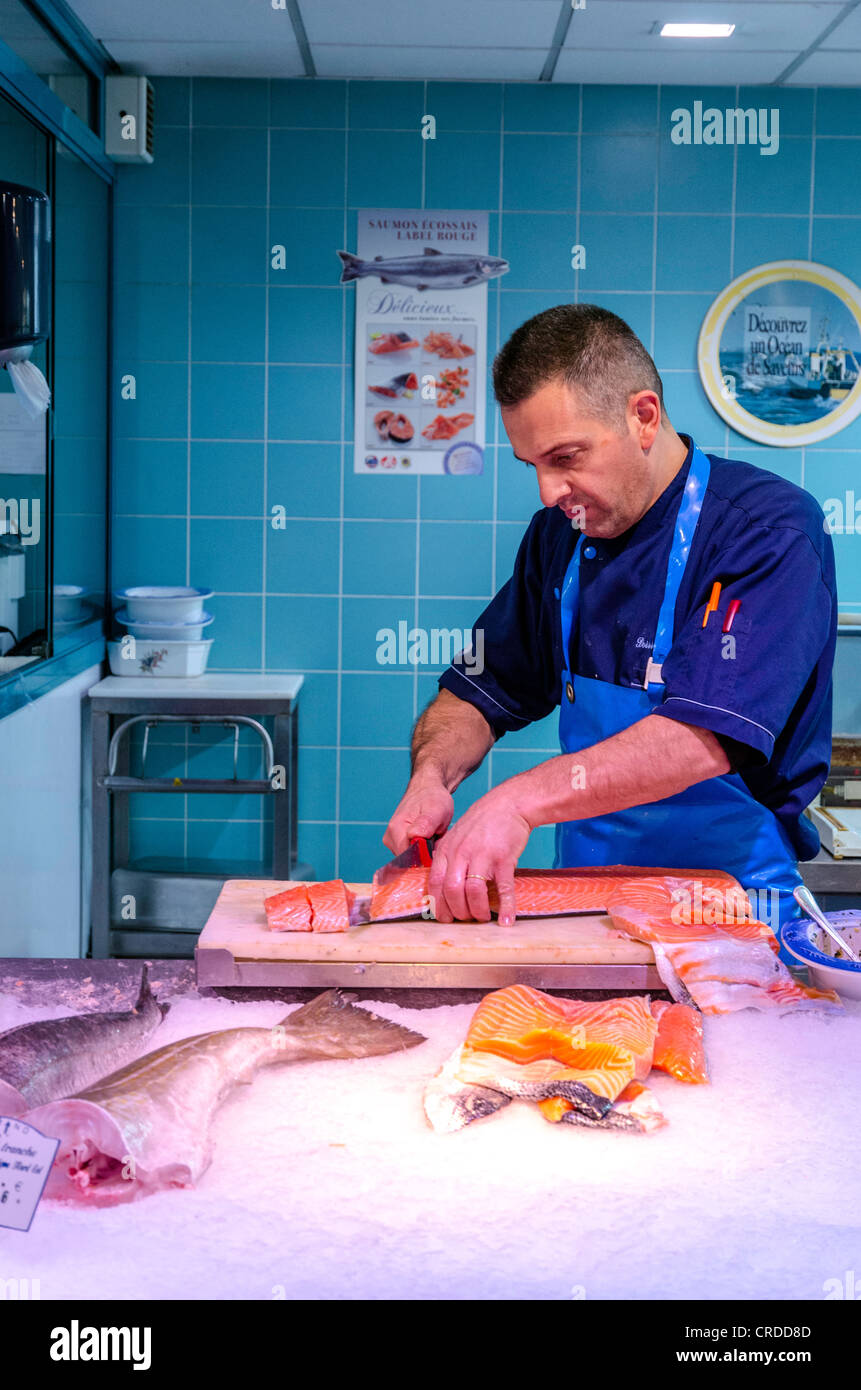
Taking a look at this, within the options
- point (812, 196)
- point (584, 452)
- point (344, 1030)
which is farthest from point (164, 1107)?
point (812, 196)

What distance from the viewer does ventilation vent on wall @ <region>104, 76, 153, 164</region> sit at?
4352 millimetres

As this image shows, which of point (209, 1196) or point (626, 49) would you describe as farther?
point (626, 49)

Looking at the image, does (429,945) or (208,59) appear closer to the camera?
(429,945)

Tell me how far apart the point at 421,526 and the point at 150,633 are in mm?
1085

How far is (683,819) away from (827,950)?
0.49 m

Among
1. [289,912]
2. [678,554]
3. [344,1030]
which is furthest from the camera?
[678,554]

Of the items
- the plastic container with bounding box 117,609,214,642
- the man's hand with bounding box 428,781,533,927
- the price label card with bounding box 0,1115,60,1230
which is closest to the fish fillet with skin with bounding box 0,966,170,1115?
the price label card with bounding box 0,1115,60,1230

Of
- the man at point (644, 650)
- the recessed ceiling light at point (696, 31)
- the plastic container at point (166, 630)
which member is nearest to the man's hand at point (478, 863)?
the man at point (644, 650)

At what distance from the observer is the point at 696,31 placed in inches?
155

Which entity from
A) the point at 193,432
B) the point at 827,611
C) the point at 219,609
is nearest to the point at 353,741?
the point at 219,609

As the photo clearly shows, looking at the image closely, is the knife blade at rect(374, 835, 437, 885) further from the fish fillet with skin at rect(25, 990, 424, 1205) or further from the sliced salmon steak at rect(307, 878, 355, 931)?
the fish fillet with skin at rect(25, 990, 424, 1205)

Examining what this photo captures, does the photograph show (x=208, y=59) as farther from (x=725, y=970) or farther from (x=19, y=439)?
(x=725, y=970)

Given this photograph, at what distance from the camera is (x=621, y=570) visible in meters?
2.34
